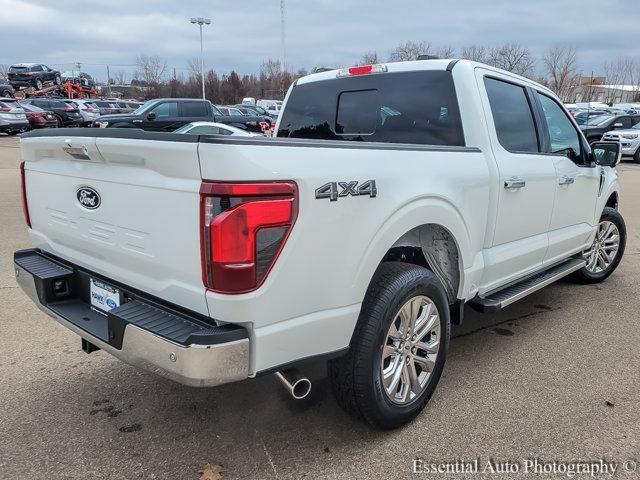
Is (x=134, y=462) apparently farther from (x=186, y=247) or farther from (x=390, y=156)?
(x=390, y=156)

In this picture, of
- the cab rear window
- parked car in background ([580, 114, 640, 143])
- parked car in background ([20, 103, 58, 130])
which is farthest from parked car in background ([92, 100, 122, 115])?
the cab rear window

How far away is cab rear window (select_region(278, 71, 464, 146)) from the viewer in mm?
3561

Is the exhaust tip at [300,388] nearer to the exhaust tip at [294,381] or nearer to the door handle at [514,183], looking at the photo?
the exhaust tip at [294,381]

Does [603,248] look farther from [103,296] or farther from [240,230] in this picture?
[103,296]

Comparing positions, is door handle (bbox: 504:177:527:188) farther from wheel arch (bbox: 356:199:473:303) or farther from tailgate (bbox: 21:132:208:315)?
tailgate (bbox: 21:132:208:315)

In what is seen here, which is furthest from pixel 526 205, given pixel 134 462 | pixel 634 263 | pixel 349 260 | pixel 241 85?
pixel 241 85

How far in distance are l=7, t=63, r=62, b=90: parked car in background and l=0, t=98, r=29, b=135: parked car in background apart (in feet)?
86.9

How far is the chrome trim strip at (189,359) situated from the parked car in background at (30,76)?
5324 centimetres

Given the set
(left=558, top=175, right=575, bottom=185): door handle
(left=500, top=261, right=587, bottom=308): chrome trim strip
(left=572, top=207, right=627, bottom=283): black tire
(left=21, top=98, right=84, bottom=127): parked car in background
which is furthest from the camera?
(left=21, top=98, right=84, bottom=127): parked car in background

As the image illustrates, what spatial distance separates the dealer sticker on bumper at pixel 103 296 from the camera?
2.63 m

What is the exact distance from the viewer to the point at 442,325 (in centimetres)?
306

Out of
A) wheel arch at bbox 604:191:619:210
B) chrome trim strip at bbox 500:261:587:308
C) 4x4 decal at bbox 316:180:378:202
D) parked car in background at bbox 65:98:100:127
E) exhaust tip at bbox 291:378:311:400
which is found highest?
4x4 decal at bbox 316:180:378:202

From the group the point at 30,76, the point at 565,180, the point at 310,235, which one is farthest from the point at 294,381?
the point at 30,76

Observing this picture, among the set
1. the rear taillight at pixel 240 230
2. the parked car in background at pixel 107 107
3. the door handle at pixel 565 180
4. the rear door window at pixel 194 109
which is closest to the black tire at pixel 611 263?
the door handle at pixel 565 180
